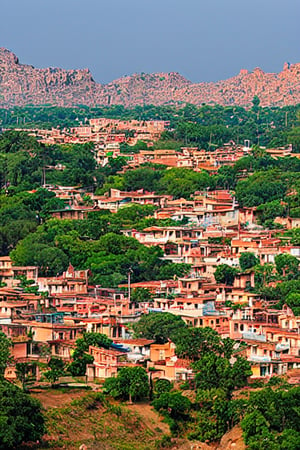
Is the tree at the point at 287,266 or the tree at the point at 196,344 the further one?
the tree at the point at 287,266

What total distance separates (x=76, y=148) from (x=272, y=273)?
82.6 feet

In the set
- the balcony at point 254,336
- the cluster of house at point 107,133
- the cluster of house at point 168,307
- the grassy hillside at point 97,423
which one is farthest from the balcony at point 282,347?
the cluster of house at point 107,133

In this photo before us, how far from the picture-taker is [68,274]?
3312 centimetres

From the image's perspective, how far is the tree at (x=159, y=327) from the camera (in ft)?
87.9

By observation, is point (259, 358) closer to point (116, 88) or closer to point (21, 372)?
point (21, 372)

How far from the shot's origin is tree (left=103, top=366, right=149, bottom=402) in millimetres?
23375

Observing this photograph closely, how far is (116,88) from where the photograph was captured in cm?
11644

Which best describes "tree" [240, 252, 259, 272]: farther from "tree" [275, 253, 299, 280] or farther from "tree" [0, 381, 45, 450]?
"tree" [0, 381, 45, 450]

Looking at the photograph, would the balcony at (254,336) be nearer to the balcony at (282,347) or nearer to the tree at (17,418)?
the balcony at (282,347)

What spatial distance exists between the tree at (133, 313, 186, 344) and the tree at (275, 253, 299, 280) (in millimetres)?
6115

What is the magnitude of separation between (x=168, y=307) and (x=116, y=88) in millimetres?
88231

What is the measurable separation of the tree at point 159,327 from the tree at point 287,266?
241 inches

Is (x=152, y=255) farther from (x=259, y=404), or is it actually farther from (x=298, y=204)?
(x=259, y=404)

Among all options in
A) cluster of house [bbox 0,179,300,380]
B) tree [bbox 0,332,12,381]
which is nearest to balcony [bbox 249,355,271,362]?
cluster of house [bbox 0,179,300,380]
